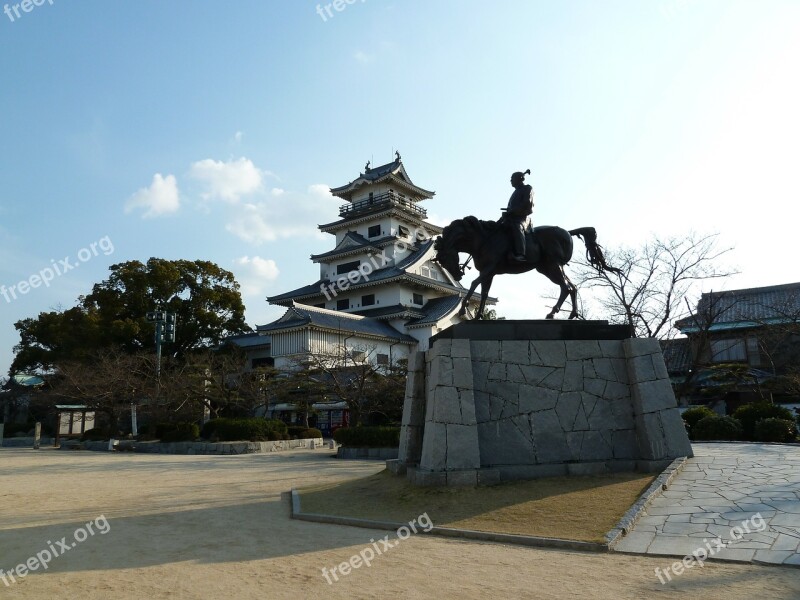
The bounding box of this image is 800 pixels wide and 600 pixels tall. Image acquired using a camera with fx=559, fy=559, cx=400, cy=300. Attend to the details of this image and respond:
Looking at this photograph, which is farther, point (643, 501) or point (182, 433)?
point (182, 433)

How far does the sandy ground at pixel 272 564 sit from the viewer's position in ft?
15.8

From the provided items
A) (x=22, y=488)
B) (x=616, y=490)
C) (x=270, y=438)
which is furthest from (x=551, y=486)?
(x=270, y=438)

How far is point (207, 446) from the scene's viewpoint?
22828mm

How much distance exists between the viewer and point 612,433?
379 inches

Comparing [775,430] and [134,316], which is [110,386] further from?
[775,430]

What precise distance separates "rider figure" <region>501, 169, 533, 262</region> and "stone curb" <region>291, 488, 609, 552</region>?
18.3ft

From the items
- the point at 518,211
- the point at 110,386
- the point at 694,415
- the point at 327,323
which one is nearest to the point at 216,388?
the point at 110,386

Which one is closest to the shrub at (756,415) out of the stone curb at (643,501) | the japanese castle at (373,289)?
the stone curb at (643,501)

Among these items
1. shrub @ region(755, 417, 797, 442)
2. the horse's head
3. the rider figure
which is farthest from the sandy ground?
shrub @ region(755, 417, 797, 442)

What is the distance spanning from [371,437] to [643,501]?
521 inches

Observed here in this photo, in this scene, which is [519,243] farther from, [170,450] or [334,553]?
[170,450]

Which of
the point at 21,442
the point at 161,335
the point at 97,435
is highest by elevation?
the point at 161,335

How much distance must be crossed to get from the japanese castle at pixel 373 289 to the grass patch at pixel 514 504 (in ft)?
86.9

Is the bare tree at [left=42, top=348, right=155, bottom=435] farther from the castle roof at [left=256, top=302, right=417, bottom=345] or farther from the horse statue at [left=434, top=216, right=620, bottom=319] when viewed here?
the horse statue at [left=434, top=216, right=620, bottom=319]
